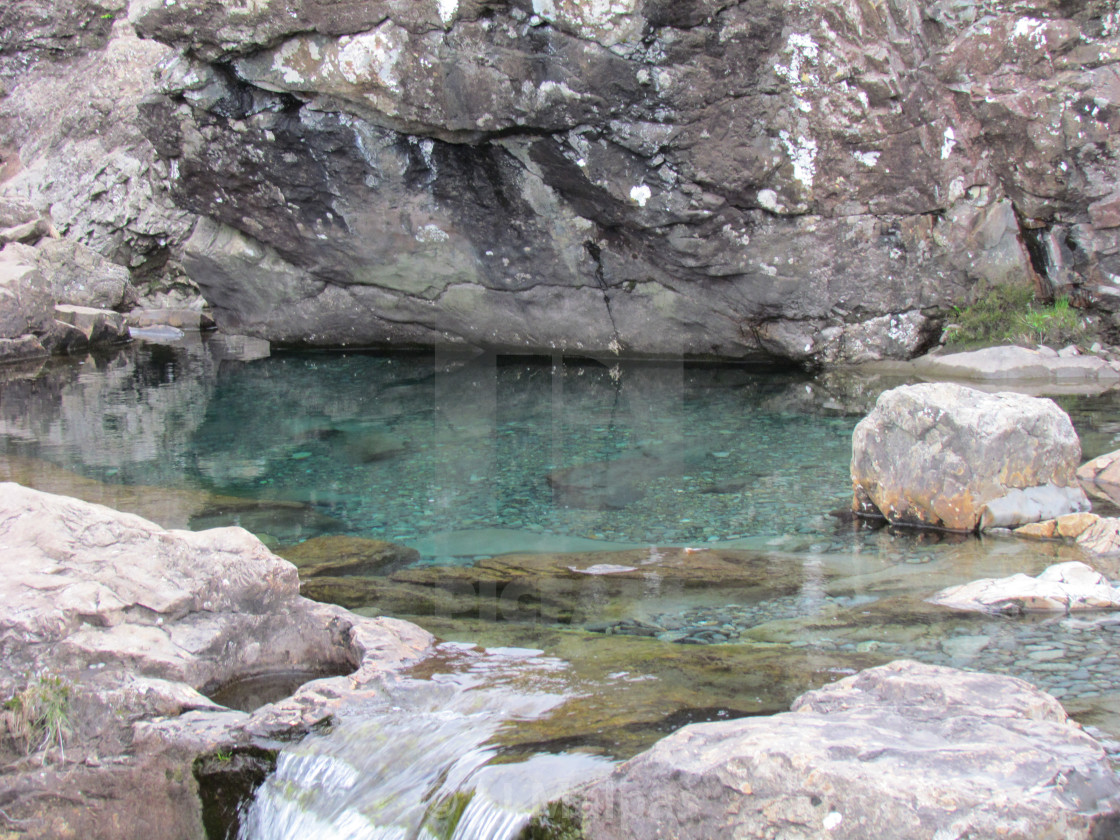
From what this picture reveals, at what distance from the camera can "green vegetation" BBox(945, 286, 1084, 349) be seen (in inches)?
411

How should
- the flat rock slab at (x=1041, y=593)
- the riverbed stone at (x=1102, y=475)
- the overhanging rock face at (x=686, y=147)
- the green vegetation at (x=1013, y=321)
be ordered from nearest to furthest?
the flat rock slab at (x=1041, y=593) < the riverbed stone at (x=1102, y=475) < the overhanging rock face at (x=686, y=147) < the green vegetation at (x=1013, y=321)

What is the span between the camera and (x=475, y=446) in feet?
29.0

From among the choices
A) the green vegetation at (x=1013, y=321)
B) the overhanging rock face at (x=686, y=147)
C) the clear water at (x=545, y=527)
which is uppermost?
the overhanging rock face at (x=686, y=147)

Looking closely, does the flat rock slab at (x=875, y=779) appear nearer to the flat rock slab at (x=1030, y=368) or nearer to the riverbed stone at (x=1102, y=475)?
the riverbed stone at (x=1102, y=475)

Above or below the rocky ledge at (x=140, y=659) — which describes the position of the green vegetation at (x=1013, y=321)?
above

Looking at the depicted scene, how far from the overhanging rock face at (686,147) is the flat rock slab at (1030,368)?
0.75 m

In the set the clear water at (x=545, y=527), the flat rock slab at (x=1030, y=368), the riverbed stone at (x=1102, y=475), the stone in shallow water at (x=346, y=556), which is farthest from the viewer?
the flat rock slab at (x=1030, y=368)

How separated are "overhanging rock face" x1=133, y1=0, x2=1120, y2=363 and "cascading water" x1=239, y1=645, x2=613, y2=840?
7.92 meters

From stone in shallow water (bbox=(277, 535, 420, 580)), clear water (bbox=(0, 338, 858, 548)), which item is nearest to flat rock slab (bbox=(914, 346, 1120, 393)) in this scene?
clear water (bbox=(0, 338, 858, 548))

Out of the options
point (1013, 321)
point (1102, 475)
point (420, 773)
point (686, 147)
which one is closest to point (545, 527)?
point (420, 773)

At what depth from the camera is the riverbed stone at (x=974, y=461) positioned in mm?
5742

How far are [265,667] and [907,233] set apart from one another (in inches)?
357

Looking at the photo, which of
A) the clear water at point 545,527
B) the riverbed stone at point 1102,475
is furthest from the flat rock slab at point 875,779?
the riverbed stone at point 1102,475

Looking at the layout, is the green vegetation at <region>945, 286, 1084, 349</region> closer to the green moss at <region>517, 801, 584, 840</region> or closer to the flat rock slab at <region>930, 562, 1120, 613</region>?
the flat rock slab at <region>930, 562, 1120, 613</region>
